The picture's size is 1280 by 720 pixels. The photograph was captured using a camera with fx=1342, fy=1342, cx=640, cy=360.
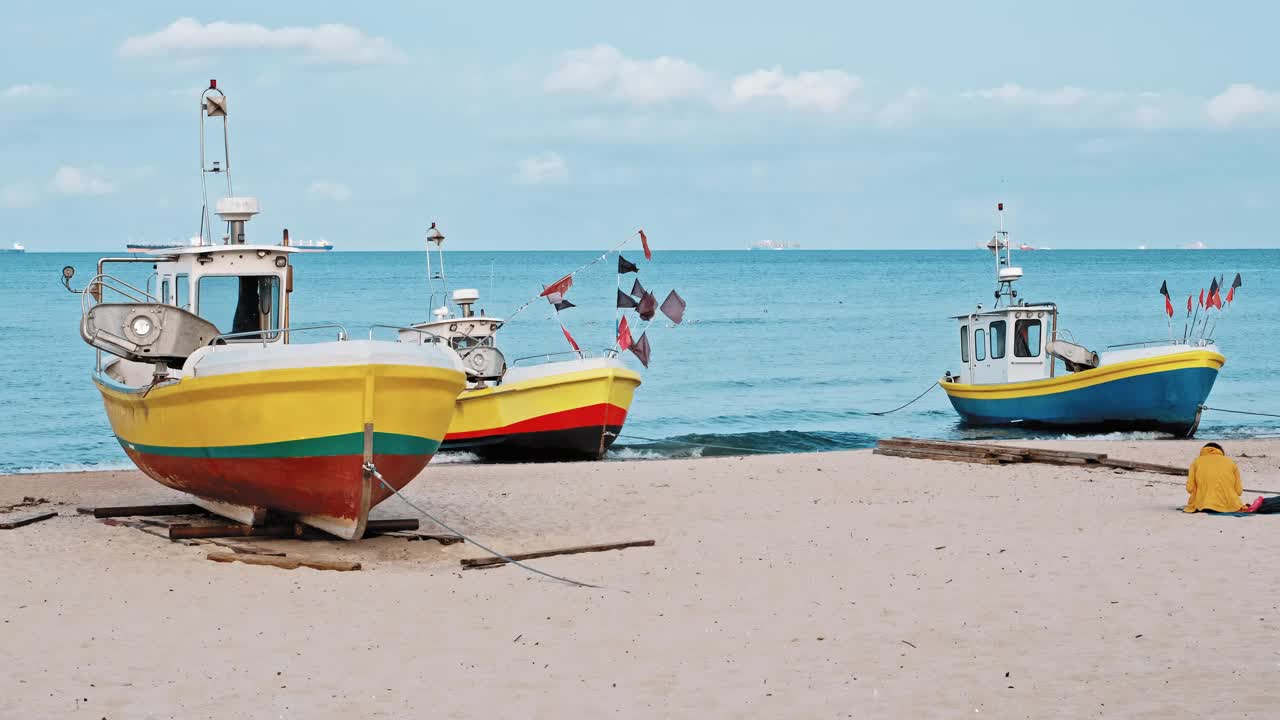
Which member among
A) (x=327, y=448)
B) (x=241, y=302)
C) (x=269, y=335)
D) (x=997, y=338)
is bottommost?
(x=327, y=448)

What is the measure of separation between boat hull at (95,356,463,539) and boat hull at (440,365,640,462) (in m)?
9.07

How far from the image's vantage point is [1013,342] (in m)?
25.6

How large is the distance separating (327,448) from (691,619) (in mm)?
3771

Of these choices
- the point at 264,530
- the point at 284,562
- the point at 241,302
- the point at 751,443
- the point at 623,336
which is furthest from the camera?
the point at 751,443

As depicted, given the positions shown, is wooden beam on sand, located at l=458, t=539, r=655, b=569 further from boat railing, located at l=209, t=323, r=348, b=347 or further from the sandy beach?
boat railing, located at l=209, t=323, r=348, b=347

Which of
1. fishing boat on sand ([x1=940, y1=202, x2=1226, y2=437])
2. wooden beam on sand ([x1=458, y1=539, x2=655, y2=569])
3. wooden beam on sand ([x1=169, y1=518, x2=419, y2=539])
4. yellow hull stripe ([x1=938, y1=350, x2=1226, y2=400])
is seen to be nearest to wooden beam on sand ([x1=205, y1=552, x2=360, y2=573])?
wooden beam on sand ([x1=169, y1=518, x2=419, y2=539])

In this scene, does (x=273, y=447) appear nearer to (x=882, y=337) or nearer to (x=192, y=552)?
(x=192, y=552)

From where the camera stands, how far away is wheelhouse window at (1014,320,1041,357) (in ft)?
83.7

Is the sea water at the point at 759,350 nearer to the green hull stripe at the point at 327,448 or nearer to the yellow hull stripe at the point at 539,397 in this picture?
the yellow hull stripe at the point at 539,397

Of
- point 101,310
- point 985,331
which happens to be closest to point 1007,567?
point 101,310

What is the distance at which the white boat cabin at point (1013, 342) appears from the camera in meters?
25.4

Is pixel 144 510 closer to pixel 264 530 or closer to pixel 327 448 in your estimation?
pixel 264 530

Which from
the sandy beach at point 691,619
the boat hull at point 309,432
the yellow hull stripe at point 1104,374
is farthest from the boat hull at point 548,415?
the boat hull at point 309,432

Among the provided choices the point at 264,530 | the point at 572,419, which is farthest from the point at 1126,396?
the point at 264,530
